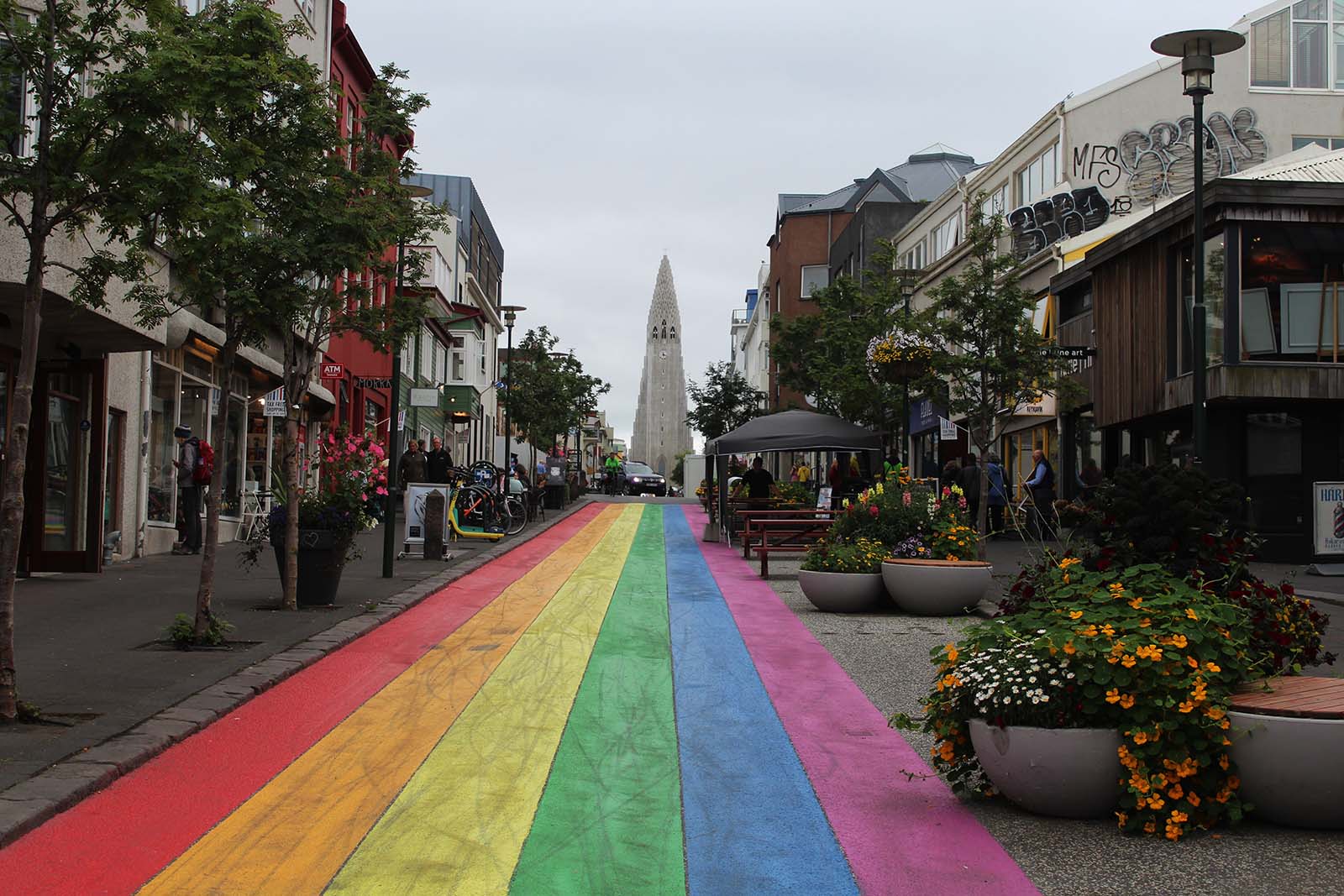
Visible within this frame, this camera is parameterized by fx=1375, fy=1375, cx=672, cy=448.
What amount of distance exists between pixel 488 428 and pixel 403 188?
6276 centimetres

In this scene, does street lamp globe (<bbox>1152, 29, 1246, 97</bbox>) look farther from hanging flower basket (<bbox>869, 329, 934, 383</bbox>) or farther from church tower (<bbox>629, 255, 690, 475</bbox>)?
church tower (<bbox>629, 255, 690, 475</bbox>)

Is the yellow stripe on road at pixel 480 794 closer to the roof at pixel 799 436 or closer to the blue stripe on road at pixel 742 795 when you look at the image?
the blue stripe on road at pixel 742 795

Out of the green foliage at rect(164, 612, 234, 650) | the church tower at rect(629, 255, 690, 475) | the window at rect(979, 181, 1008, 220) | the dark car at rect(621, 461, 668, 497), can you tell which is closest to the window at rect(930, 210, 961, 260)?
the window at rect(979, 181, 1008, 220)

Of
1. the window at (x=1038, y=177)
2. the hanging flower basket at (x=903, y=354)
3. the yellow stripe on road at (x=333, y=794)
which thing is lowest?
the yellow stripe on road at (x=333, y=794)

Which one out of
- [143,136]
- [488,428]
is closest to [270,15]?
[143,136]

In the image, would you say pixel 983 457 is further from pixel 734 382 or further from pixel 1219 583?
pixel 734 382

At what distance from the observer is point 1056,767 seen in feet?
19.1

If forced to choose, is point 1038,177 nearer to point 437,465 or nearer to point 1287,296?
point 1287,296

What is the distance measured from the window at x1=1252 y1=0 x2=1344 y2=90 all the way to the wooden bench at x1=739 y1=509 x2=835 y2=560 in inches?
795

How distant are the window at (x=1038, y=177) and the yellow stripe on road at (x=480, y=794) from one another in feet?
93.8

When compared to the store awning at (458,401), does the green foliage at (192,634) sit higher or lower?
lower

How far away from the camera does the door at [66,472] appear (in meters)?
16.1

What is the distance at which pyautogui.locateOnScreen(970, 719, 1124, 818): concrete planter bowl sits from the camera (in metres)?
5.75

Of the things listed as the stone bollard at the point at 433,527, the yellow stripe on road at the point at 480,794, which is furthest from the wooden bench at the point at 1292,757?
the stone bollard at the point at 433,527
